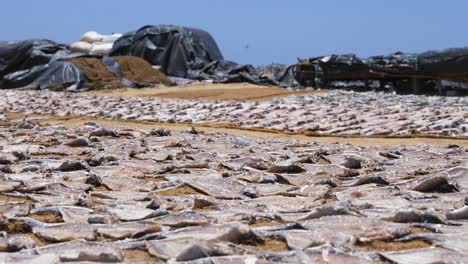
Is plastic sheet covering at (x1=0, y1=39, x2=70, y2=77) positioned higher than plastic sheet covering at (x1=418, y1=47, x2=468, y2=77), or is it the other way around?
plastic sheet covering at (x1=0, y1=39, x2=70, y2=77)

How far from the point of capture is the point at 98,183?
3.98 metres

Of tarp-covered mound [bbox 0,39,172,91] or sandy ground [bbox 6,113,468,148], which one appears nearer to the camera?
sandy ground [bbox 6,113,468,148]

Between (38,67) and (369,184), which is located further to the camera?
(38,67)

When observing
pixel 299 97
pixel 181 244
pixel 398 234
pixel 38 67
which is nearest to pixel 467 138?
pixel 398 234

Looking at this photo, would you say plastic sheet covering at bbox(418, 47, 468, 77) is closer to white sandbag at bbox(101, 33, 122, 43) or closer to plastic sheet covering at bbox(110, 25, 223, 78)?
plastic sheet covering at bbox(110, 25, 223, 78)

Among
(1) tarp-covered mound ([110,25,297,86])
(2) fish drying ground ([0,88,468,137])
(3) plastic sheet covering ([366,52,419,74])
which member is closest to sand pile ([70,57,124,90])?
(1) tarp-covered mound ([110,25,297,86])

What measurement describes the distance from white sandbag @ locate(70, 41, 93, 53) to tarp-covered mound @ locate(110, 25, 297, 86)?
3.63 feet

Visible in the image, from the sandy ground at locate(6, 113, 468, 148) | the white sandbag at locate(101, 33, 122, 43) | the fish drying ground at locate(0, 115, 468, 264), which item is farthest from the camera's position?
the white sandbag at locate(101, 33, 122, 43)

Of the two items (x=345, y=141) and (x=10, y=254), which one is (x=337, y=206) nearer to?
(x=10, y=254)

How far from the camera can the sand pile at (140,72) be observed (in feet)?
68.2

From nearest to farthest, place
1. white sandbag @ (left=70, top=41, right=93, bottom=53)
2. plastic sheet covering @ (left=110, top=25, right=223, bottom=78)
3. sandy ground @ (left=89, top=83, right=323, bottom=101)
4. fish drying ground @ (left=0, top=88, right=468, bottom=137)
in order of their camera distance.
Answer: fish drying ground @ (left=0, top=88, right=468, bottom=137) < sandy ground @ (left=89, top=83, right=323, bottom=101) < plastic sheet covering @ (left=110, top=25, right=223, bottom=78) < white sandbag @ (left=70, top=41, right=93, bottom=53)

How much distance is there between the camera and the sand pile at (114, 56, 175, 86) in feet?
68.2

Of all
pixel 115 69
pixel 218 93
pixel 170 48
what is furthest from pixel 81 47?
pixel 218 93

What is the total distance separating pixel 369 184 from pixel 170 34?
20718mm
